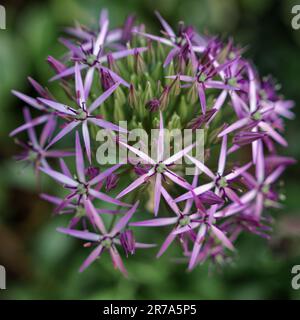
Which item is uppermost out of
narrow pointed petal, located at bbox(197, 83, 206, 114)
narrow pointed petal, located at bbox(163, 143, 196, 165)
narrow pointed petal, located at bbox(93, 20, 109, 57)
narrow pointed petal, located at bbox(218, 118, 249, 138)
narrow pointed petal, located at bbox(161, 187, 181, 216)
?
narrow pointed petal, located at bbox(93, 20, 109, 57)

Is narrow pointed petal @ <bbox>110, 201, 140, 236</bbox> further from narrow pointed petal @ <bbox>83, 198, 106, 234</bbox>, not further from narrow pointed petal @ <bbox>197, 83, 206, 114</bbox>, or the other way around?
narrow pointed petal @ <bbox>197, 83, 206, 114</bbox>

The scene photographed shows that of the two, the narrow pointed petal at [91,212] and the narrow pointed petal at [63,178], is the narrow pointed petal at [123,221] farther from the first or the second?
the narrow pointed petal at [63,178]

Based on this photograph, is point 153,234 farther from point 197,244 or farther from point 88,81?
point 88,81

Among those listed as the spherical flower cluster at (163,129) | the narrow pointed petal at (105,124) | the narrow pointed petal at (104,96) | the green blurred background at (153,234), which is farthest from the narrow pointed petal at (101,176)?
the green blurred background at (153,234)

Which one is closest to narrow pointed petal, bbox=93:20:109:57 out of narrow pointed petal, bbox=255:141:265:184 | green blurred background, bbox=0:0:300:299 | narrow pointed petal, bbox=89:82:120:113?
narrow pointed petal, bbox=89:82:120:113
